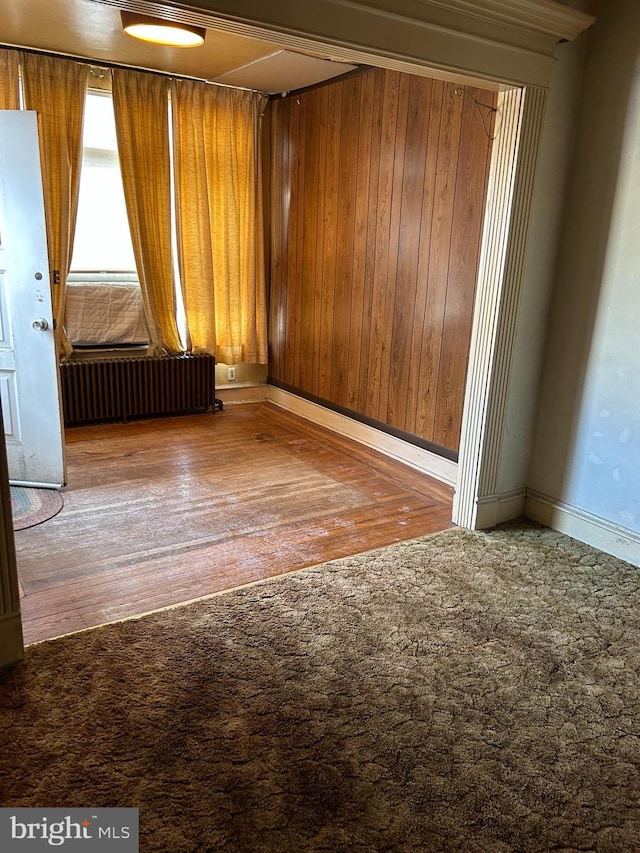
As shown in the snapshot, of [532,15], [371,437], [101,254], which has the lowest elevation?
[371,437]

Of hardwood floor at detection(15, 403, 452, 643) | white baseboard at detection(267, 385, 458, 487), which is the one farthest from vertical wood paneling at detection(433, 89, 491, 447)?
hardwood floor at detection(15, 403, 452, 643)

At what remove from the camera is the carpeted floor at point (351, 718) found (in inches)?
68.4

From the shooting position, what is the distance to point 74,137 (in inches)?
186

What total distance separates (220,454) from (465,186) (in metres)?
2.36

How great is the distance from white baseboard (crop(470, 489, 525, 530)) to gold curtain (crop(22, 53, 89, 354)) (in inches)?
119

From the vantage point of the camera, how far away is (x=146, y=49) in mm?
4328

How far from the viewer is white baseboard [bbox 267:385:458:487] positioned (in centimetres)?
425

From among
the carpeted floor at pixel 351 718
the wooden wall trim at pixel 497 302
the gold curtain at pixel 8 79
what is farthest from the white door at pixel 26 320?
the wooden wall trim at pixel 497 302

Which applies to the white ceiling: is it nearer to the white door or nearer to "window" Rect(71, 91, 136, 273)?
"window" Rect(71, 91, 136, 273)

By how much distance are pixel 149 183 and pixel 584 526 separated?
3.97 meters

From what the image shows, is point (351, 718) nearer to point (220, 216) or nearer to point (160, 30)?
point (160, 30)

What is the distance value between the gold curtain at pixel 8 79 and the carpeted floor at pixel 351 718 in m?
3.79

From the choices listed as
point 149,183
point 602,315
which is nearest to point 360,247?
point 149,183

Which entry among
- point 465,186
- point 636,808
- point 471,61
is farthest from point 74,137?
point 636,808
